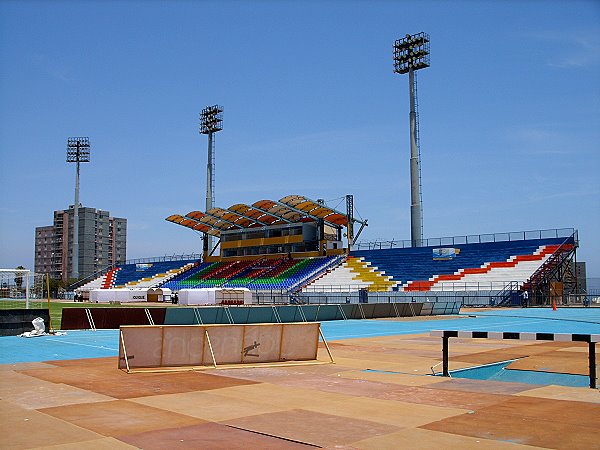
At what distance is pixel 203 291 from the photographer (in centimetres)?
5862

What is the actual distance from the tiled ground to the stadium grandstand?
40526mm

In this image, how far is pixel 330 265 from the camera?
7431 centimetres

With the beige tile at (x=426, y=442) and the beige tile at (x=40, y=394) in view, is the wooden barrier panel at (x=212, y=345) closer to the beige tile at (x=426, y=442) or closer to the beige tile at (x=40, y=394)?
the beige tile at (x=40, y=394)

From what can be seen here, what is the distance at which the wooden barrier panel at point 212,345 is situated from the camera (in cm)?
1380

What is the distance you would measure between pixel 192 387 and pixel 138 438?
4064mm

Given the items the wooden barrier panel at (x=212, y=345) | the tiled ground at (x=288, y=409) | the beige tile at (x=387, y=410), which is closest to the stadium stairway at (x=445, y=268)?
the wooden barrier panel at (x=212, y=345)

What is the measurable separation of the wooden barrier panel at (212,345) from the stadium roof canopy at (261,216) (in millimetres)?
59719

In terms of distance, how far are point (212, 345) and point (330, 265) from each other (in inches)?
2358

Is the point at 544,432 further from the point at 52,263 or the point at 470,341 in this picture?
the point at 52,263

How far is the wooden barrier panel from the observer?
45.3 feet

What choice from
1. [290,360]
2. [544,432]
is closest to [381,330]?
[290,360]

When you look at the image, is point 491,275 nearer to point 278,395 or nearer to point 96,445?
point 278,395

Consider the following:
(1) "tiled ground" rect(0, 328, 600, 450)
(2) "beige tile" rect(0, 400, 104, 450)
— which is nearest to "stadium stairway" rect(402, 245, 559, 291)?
(1) "tiled ground" rect(0, 328, 600, 450)

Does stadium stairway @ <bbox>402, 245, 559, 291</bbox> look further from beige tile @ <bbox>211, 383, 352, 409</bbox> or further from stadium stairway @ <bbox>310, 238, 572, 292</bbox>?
beige tile @ <bbox>211, 383, 352, 409</bbox>
